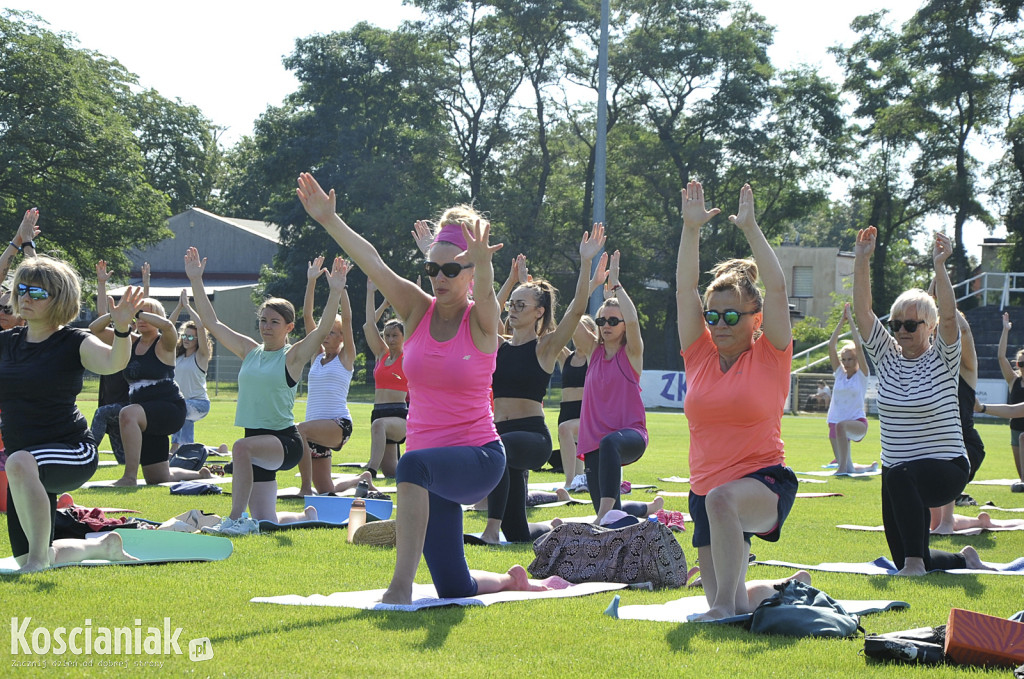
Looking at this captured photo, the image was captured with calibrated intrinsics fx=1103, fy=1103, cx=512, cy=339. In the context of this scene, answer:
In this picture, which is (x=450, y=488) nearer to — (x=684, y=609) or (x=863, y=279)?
(x=684, y=609)

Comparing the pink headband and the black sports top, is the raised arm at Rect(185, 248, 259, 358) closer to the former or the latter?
the black sports top

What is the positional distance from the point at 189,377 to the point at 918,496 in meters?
10.2

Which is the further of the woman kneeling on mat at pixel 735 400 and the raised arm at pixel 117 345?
the raised arm at pixel 117 345

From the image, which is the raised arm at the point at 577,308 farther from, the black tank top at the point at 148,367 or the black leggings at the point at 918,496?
the black tank top at the point at 148,367

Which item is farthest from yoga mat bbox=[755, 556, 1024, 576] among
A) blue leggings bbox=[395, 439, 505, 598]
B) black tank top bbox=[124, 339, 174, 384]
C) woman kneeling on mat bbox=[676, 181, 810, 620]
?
black tank top bbox=[124, 339, 174, 384]

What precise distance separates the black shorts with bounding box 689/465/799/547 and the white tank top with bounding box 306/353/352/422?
6435mm

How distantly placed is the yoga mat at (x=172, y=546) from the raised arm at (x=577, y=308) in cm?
295

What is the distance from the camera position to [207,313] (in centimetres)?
967

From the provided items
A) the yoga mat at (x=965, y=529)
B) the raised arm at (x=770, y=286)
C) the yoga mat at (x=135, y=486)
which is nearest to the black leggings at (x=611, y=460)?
the yoga mat at (x=965, y=529)

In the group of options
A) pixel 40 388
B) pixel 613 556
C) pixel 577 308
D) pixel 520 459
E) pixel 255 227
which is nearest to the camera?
pixel 40 388

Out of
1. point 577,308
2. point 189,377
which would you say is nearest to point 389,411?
point 189,377

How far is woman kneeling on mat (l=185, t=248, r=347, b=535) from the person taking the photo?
30.5 feet

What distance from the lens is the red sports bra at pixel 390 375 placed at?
13.5 m

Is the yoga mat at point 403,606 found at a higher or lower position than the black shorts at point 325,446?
lower
